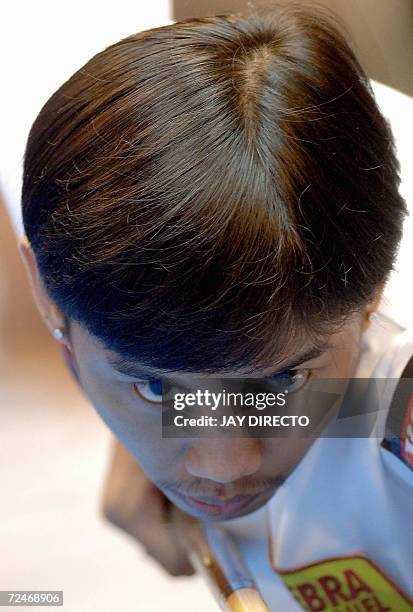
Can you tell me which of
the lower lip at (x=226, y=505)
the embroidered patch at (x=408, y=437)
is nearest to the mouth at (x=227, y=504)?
the lower lip at (x=226, y=505)

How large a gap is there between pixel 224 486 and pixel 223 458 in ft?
0.14

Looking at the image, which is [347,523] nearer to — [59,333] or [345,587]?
[345,587]

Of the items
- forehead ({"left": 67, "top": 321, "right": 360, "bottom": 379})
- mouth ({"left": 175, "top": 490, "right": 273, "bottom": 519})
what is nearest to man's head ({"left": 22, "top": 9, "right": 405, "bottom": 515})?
forehead ({"left": 67, "top": 321, "right": 360, "bottom": 379})

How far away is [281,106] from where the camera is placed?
331mm

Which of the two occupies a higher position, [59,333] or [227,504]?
[59,333]

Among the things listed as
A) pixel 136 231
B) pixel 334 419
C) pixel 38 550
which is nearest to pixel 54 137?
pixel 136 231

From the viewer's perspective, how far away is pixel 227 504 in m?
0.47

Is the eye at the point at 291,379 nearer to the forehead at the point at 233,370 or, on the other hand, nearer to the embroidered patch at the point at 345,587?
the forehead at the point at 233,370

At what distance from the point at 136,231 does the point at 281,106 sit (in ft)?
0.30

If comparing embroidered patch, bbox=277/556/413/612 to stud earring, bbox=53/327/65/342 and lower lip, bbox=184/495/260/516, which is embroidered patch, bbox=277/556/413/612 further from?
stud earring, bbox=53/327/65/342

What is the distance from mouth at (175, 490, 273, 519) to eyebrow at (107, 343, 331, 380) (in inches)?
5.1

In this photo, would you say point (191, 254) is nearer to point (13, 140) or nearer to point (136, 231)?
point (136, 231)

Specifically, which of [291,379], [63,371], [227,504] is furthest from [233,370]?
[63,371]

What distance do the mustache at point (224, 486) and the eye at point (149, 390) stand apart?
76 mm
